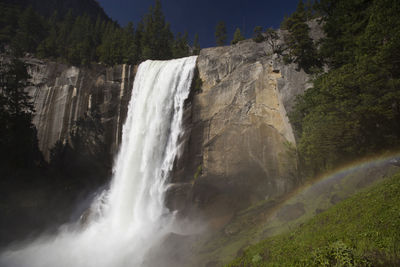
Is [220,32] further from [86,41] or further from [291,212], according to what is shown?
[291,212]

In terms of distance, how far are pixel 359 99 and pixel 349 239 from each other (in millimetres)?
7554

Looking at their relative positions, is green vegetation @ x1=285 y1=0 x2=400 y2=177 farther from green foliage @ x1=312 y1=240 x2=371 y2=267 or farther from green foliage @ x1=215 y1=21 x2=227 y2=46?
green foliage @ x1=215 y1=21 x2=227 y2=46

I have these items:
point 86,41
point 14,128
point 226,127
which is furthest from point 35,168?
point 226,127

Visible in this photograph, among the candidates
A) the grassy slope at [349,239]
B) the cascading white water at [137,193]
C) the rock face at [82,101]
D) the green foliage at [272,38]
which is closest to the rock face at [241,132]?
the green foliage at [272,38]

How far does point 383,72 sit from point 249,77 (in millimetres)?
11314

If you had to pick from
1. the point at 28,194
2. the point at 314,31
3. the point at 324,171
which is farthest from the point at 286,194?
the point at 28,194

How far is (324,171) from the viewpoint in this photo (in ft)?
42.4

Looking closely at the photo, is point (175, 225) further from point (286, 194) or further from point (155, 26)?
point (155, 26)

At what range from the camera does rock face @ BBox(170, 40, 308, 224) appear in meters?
16.6

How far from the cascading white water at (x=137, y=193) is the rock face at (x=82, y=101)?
1.95 m

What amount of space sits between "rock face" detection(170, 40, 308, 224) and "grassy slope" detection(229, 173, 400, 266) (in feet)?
24.7

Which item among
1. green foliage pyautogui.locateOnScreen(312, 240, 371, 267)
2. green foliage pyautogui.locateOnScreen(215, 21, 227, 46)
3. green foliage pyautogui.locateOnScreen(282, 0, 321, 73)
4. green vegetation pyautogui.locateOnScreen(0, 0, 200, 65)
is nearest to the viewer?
green foliage pyautogui.locateOnScreen(312, 240, 371, 267)

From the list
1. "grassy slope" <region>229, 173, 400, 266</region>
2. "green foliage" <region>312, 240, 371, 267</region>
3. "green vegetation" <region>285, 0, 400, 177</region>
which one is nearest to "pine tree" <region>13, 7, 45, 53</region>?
"green vegetation" <region>285, 0, 400, 177</region>

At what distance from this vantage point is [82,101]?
27016 mm
